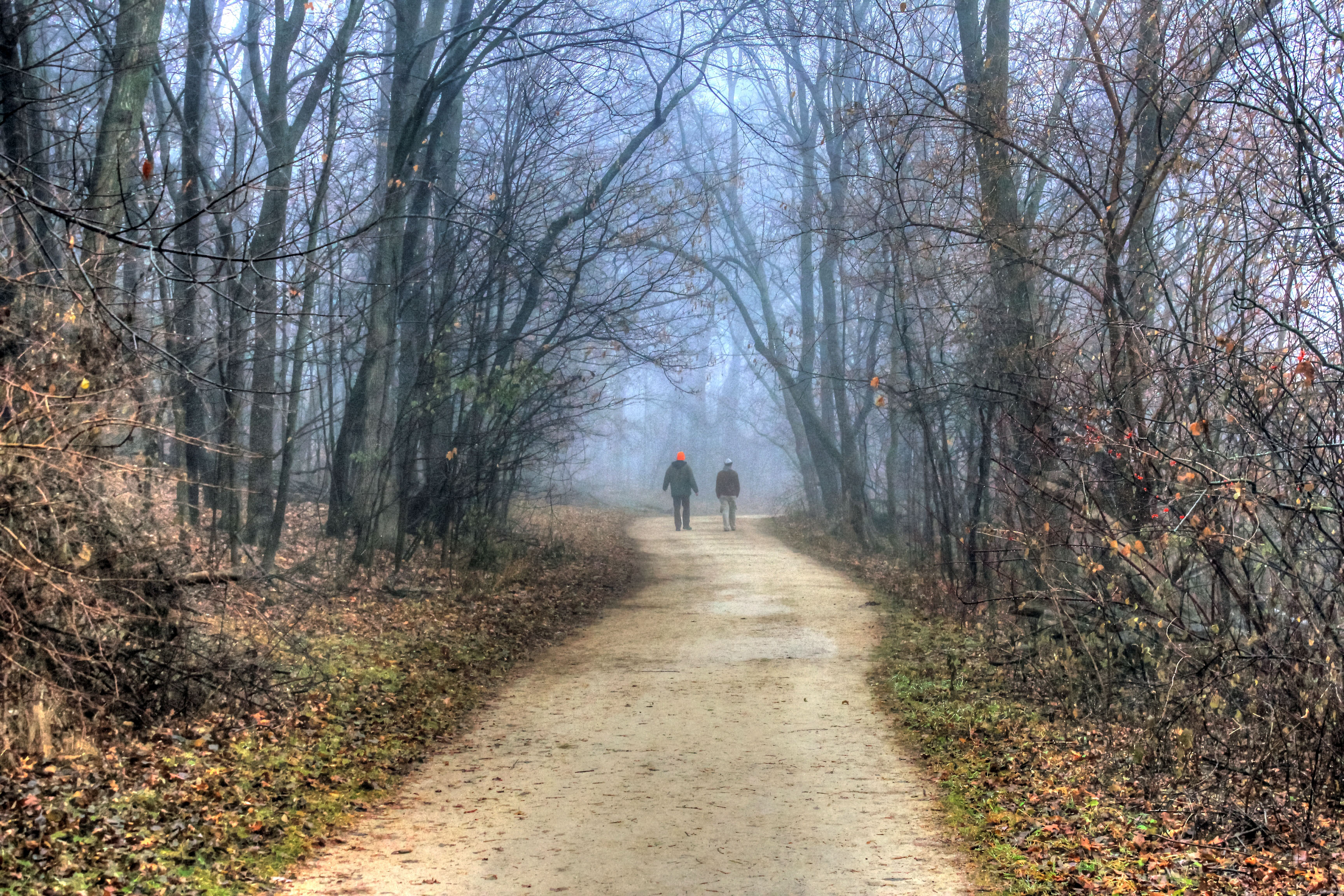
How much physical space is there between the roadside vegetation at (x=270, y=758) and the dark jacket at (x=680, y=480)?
1540cm

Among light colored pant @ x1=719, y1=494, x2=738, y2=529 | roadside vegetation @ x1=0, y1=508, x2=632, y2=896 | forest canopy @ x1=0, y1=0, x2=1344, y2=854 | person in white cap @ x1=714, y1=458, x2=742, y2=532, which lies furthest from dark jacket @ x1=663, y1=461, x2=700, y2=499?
roadside vegetation @ x1=0, y1=508, x2=632, y2=896

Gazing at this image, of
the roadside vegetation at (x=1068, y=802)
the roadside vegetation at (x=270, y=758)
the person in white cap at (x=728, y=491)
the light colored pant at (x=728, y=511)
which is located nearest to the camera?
the roadside vegetation at (x=270, y=758)

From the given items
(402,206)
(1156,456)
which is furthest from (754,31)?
(1156,456)

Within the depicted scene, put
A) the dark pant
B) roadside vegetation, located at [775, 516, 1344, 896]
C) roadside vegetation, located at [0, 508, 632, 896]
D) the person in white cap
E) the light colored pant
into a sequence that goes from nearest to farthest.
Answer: roadside vegetation, located at [0, 508, 632, 896]
roadside vegetation, located at [775, 516, 1344, 896]
the light colored pant
the person in white cap
the dark pant

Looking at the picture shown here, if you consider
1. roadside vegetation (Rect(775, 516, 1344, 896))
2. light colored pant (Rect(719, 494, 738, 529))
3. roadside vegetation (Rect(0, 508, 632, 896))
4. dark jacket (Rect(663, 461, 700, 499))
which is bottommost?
roadside vegetation (Rect(775, 516, 1344, 896))

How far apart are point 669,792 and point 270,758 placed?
2.36 m

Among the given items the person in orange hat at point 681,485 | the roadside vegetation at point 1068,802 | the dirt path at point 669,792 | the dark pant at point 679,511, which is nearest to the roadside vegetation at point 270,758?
the dirt path at point 669,792

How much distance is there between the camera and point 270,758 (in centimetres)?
628

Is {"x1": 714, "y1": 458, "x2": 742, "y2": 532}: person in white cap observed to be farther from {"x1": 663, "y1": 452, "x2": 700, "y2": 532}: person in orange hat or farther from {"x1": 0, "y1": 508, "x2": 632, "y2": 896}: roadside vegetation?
{"x1": 0, "y1": 508, "x2": 632, "y2": 896}: roadside vegetation

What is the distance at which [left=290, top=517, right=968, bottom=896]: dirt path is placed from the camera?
487 centimetres

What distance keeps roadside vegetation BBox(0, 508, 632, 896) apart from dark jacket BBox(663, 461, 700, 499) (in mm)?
15398

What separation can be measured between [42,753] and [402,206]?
32.1 ft

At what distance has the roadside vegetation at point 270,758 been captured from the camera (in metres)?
4.70

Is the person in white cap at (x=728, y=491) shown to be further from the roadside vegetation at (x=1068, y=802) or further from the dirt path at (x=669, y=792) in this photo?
the roadside vegetation at (x=1068, y=802)
